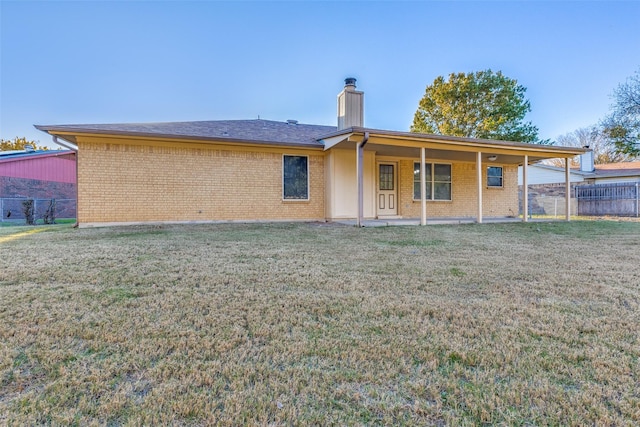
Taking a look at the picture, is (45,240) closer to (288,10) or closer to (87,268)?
(87,268)

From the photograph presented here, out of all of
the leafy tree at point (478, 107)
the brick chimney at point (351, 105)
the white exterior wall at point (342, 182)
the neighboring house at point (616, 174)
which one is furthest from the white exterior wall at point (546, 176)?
the white exterior wall at point (342, 182)

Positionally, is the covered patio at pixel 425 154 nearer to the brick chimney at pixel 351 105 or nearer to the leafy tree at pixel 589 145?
the brick chimney at pixel 351 105

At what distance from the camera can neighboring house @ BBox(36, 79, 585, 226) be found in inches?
329

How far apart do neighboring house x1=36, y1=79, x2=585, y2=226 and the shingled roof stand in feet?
0.10

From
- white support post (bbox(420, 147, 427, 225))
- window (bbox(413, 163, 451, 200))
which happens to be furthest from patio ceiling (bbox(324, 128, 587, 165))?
window (bbox(413, 163, 451, 200))

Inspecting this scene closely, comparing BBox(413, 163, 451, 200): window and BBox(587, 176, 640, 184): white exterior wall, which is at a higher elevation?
BBox(587, 176, 640, 184): white exterior wall

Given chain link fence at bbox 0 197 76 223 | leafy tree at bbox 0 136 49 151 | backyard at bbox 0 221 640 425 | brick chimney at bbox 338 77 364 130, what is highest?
leafy tree at bbox 0 136 49 151

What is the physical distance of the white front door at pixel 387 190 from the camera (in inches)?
430

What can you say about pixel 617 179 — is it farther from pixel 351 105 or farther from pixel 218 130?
pixel 218 130

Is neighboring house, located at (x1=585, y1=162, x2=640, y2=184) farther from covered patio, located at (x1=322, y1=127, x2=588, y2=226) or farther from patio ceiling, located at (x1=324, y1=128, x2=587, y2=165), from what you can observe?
patio ceiling, located at (x1=324, y1=128, x2=587, y2=165)

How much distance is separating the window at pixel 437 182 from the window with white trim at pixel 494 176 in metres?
2.00

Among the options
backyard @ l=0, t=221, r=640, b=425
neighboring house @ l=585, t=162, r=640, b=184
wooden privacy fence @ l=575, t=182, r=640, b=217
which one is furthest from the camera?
neighboring house @ l=585, t=162, r=640, b=184

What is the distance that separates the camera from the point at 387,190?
36.2 ft

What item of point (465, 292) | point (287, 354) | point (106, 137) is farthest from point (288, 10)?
point (287, 354)
